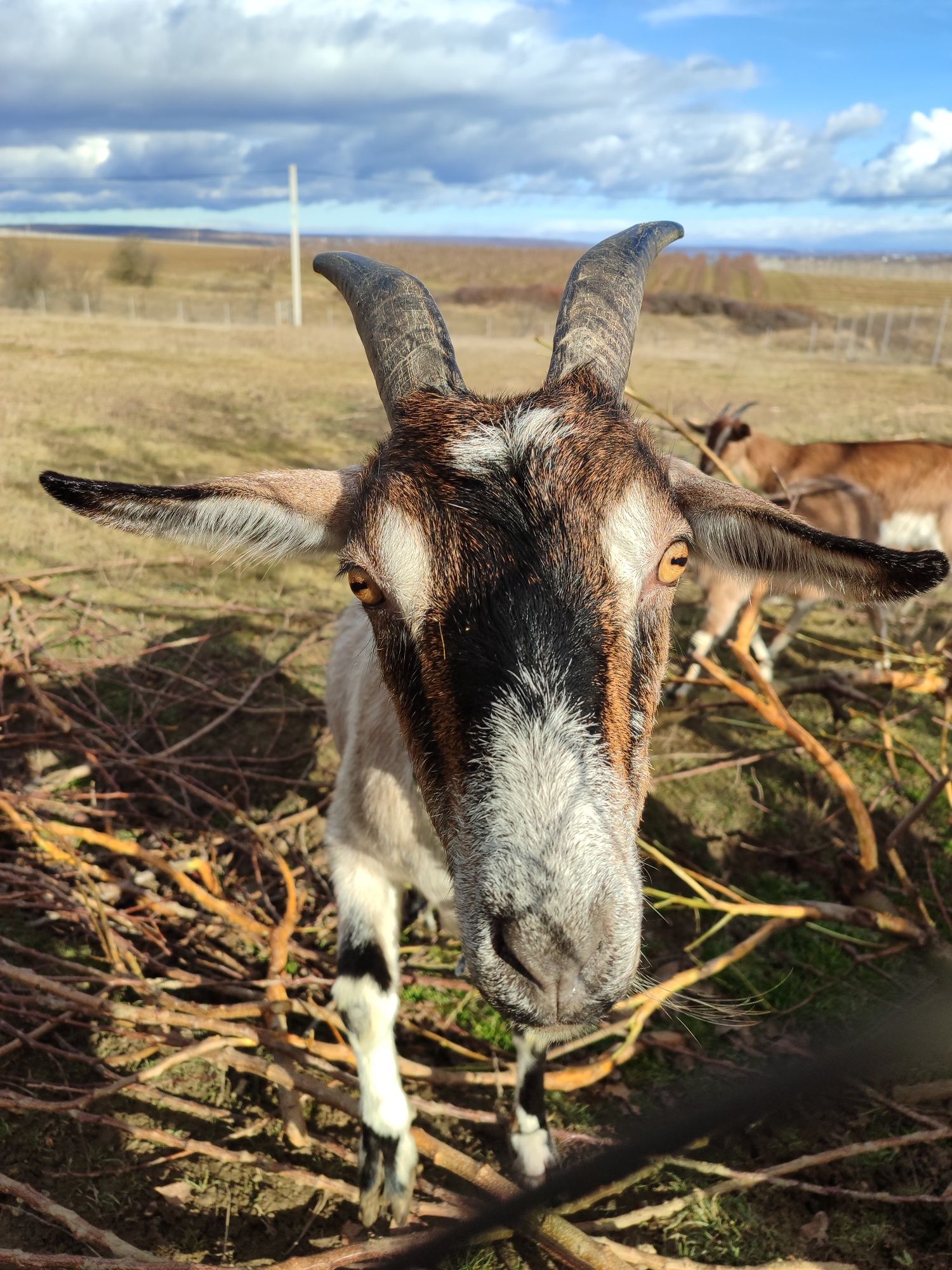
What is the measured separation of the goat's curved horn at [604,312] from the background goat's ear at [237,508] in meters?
0.84

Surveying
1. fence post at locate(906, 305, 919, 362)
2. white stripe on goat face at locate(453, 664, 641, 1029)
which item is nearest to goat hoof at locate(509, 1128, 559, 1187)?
white stripe on goat face at locate(453, 664, 641, 1029)

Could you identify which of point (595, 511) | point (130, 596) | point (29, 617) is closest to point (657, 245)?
point (595, 511)

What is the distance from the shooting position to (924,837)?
5.27 meters

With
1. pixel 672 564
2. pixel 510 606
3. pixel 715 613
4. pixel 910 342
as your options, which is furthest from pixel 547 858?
pixel 910 342

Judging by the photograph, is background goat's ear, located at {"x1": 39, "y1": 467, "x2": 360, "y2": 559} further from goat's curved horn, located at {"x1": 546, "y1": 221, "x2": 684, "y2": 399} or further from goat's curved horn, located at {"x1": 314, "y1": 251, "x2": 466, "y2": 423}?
goat's curved horn, located at {"x1": 546, "y1": 221, "x2": 684, "y2": 399}

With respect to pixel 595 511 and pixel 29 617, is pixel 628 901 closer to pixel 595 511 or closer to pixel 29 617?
pixel 595 511

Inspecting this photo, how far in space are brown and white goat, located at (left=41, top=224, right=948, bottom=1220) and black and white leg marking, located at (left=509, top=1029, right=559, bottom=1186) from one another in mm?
12

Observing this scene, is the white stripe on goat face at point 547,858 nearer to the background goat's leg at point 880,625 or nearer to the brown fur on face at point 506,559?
the brown fur on face at point 506,559

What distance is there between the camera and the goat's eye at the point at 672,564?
2408mm

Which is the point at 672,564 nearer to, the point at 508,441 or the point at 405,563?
the point at 508,441

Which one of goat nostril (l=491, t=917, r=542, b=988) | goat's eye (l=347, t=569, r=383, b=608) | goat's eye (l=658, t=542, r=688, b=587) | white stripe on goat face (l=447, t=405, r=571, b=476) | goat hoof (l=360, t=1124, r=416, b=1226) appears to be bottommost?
goat hoof (l=360, t=1124, r=416, b=1226)

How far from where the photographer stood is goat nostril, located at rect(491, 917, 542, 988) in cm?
190

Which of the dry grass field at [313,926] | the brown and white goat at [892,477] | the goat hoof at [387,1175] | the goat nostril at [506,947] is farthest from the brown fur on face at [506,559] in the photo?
the brown and white goat at [892,477]

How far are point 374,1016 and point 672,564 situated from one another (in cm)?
198
